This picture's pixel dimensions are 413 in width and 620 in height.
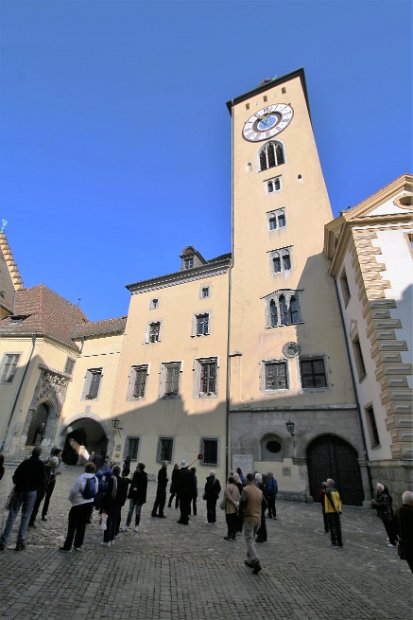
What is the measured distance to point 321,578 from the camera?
229 inches

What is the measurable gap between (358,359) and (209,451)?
9636 mm

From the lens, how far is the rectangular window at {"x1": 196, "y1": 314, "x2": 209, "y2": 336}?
874 inches

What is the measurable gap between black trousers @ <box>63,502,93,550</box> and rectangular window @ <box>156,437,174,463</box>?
13.7 meters

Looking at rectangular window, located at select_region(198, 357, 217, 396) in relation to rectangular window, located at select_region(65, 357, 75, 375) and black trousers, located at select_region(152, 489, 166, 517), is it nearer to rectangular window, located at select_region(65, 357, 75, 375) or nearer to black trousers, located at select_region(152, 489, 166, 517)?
black trousers, located at select_region(152, 489, 166, 517)

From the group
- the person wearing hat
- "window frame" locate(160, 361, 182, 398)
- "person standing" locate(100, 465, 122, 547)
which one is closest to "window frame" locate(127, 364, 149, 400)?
"window frame" locate(160, 361, 182, 398)

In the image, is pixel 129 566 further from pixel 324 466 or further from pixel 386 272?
pixel 386 272

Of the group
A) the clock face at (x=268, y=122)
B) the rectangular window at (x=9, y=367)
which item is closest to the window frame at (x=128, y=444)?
the rectangular window at (x=9, y=367)

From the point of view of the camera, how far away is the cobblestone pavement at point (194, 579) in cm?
423

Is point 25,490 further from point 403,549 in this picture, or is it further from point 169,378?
point 169,378

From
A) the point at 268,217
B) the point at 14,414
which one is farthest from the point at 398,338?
the point at 14,414

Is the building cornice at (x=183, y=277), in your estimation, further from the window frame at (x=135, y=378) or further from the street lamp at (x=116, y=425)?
the street lamp at (x=116, y=425)

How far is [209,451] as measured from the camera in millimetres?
18266

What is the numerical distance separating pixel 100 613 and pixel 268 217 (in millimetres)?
23941

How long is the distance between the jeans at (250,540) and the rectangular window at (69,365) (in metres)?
23.1
